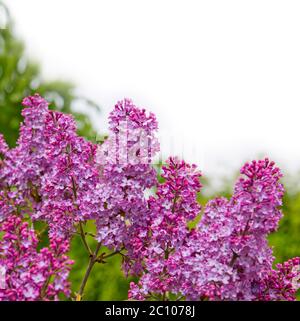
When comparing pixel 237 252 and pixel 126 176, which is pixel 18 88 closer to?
pixel 126 176

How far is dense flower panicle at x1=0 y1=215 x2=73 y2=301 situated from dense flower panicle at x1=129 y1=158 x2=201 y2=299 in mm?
458

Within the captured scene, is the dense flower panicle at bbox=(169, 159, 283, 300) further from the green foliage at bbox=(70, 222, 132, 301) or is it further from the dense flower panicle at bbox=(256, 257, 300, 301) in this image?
the green foliage at bbox=(70, 222, 132, 301)

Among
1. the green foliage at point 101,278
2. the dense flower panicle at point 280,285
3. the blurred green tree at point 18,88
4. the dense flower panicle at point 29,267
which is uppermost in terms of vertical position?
the blurred green tree at point 18,88

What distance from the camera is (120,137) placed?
9.52 ft

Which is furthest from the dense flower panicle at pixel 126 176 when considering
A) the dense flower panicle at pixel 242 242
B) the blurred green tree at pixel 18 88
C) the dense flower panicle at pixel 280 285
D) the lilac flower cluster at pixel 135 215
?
the blurred green tree at pixel 18 88

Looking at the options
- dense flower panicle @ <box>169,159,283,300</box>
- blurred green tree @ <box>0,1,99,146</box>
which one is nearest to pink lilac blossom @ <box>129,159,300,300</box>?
dense flower panicle @ <box>169,159,283,300</box>

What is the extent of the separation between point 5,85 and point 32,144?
230 inches

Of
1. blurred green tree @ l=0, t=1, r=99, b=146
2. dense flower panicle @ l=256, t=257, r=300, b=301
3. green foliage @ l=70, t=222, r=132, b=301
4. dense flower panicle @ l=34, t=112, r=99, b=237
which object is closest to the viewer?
dense flower panicle @ l=256, t=257, r=300, b=301

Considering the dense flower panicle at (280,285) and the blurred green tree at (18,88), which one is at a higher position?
the blurred green tree at (18,88)

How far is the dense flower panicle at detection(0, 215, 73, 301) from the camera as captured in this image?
230 centimetres

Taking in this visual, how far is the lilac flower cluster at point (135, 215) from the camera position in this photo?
Answer: 7.90 feet

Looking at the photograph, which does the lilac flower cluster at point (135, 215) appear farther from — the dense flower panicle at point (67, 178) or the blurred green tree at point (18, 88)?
the blurred green tree at point (18, 88)
